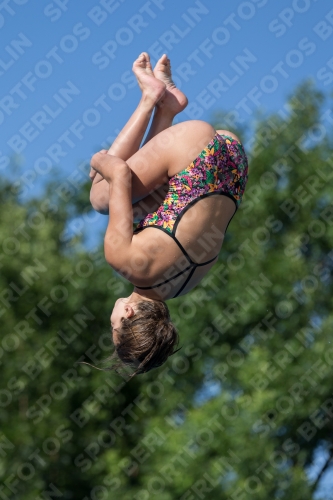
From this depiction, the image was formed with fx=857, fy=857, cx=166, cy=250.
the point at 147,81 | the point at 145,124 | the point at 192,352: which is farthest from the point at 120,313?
the point at 192,352

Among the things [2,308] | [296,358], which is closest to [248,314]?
[296,358]

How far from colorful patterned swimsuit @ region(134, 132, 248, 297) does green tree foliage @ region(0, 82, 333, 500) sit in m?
9.29

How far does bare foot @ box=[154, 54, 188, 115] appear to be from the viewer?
15.1 ft

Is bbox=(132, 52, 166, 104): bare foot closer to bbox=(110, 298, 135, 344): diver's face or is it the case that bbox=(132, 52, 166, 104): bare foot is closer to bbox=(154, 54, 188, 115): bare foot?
bbox=(154, 54, 188, 115): bare foot

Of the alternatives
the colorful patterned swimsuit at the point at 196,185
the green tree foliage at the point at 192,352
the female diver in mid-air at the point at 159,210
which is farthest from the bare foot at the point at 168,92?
the green tree foliage at the point at 192,352

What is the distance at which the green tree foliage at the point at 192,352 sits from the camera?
44.9 ft

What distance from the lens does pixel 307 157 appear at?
16.3m

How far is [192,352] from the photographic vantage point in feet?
50.6

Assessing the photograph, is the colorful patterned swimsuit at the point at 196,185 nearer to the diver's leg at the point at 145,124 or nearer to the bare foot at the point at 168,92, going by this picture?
the diver's leg at the point at 145,124

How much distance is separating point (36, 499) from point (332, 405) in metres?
5.19

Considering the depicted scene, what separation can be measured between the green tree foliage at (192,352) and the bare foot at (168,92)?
9.05m

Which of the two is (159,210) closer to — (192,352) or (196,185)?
(196,185)

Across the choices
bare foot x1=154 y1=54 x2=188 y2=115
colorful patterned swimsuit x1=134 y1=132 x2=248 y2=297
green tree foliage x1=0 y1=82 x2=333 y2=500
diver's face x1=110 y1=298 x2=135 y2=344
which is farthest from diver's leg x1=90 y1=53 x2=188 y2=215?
green tree foliage x1=0 y1=82 x2=333 y2=500

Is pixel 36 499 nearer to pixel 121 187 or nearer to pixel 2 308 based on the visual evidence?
pixel 2 308
